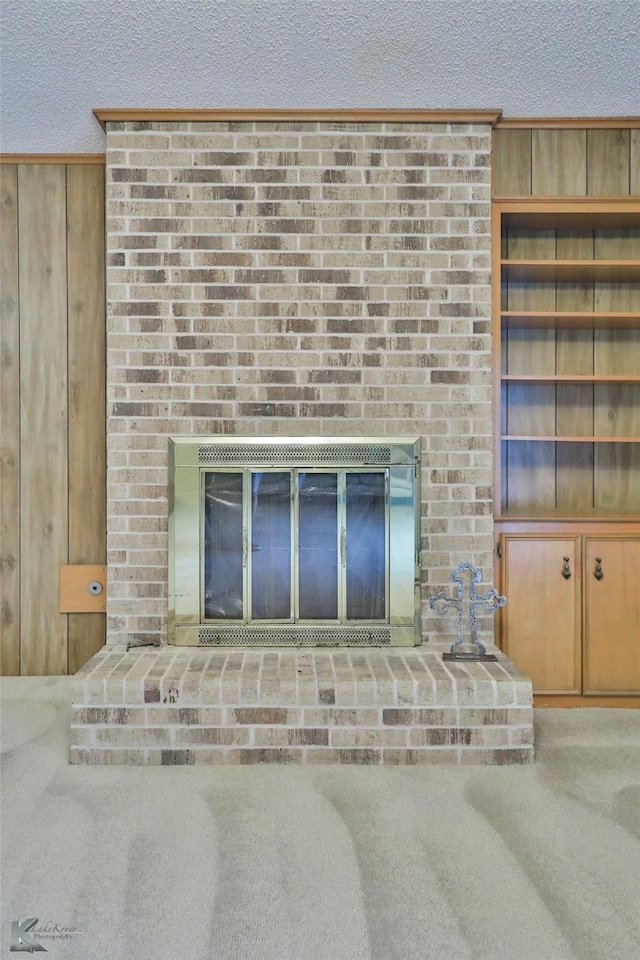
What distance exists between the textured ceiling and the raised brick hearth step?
2093mm

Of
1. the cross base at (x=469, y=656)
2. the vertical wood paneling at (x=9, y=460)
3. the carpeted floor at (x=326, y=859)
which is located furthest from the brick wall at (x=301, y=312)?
the carpeted floor at (x=326, y=859)

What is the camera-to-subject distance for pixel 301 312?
254 centimetres

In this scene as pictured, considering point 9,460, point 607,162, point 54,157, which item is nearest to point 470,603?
point 607,162

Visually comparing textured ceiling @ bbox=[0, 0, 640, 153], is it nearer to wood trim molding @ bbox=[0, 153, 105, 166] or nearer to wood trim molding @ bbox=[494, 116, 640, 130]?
wood trim molding @ bbox=[494, 116, 640, 130]

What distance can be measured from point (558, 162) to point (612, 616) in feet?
6.17

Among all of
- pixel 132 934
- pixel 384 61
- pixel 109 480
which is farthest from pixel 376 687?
pixel 384 61

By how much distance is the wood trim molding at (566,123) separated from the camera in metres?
2.60

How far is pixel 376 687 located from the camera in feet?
6.86

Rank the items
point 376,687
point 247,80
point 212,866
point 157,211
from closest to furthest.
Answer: point 212,866
point 376,687
point 247,80
point 157,211

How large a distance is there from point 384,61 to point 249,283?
0.90m

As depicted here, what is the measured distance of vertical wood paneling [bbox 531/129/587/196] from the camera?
2652 mm

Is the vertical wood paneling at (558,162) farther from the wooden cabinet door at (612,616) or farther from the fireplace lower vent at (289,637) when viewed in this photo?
the fireplace lower vent at (289,637)

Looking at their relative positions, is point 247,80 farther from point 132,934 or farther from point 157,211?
point 132,934

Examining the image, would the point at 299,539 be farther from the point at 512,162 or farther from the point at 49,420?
the point at 512,162
